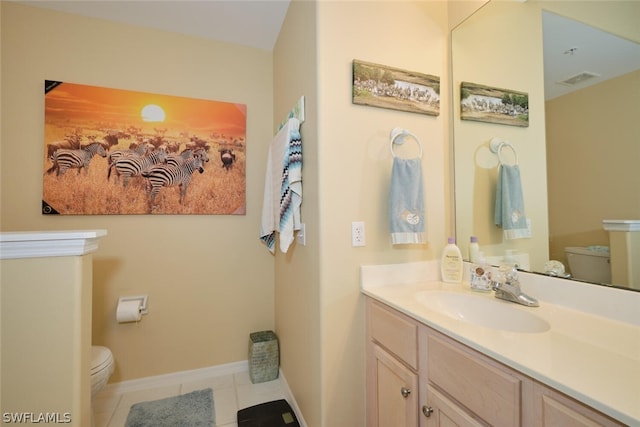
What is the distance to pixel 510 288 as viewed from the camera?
3.80ft

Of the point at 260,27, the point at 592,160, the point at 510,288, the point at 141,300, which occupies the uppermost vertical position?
the point at 260,27

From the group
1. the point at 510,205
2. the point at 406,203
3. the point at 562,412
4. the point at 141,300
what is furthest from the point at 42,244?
the point at 510,205

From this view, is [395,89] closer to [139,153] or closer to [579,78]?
[579,78]

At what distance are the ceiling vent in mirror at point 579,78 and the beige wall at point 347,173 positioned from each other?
0.57m

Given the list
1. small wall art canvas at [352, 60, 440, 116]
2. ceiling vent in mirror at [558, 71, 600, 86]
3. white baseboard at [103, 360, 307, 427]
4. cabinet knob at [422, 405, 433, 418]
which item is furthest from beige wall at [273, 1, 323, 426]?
ceiling vent in mirror at [558, 71, 600, 86]

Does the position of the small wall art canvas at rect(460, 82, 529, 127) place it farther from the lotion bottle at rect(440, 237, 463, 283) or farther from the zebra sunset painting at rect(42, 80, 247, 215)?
the zebra sunset painting at rect(42, 80, 247, 215)

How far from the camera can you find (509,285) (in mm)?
1169

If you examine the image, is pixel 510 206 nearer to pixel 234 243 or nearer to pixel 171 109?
pixel 234 243

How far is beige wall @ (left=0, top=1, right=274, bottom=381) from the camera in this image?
71.9 inches

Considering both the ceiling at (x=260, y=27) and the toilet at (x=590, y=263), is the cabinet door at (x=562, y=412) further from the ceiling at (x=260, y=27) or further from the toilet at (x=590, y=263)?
the ceiling at (x=260, y=27)

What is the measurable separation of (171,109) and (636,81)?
2572 millimetres

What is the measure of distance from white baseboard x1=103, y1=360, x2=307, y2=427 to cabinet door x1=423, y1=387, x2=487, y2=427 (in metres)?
1.10

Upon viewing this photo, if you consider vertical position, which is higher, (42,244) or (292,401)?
(42,244)

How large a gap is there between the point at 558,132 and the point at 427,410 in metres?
1.24
